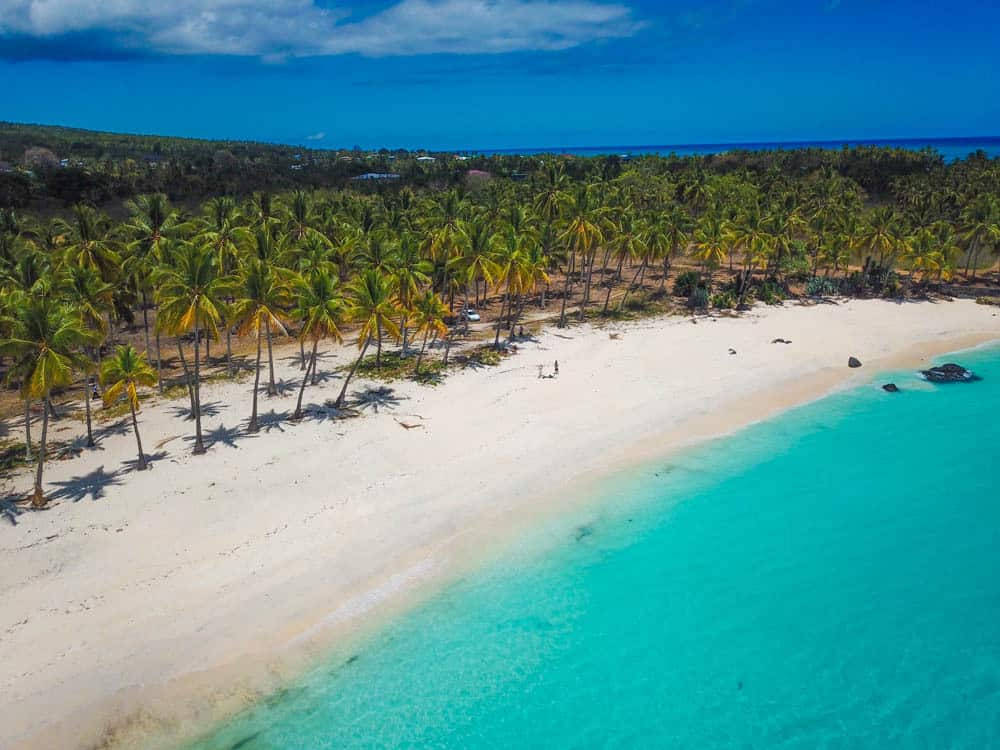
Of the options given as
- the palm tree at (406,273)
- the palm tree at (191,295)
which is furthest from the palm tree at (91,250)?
the palm tree at (406,273)

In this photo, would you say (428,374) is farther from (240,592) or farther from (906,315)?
(906,315)

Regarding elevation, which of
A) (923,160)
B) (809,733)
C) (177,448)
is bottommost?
(809,733)

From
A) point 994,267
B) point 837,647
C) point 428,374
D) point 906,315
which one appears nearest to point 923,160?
point 994,267

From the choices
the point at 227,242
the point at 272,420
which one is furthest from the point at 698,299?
the point at 227,242

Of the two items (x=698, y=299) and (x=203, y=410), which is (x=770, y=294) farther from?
(x=203, y=410)

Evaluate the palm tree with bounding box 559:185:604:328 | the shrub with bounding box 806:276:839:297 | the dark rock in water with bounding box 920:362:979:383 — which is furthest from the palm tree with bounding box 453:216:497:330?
the shrub with bounding box 806:276:839:297

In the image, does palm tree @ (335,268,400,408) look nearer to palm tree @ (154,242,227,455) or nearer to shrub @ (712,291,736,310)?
palm tree @ (154,242,227,455)
